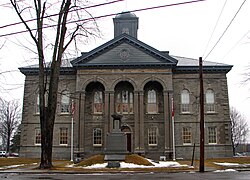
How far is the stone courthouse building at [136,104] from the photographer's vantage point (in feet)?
129

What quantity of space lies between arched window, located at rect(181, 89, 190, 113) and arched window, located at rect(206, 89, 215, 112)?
7.59 feet

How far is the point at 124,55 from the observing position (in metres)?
40.2

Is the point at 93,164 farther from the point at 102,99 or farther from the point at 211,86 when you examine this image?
the point at 211,86

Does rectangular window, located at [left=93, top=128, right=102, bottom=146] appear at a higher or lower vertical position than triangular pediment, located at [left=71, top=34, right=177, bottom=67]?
lower

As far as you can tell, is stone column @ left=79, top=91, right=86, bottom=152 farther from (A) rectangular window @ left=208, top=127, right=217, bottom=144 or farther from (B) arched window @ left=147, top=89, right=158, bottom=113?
(A) rectangular window @ left=208, top=127, right=217, bottom=144

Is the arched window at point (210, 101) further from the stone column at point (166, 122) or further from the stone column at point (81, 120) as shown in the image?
the stone column at point (81, 120)

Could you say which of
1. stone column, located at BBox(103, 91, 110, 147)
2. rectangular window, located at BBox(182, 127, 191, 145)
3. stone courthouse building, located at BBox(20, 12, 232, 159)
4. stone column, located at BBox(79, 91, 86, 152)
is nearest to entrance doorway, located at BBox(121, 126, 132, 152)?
stone courthouse building, located at BBox(20, 12, 232, 159)

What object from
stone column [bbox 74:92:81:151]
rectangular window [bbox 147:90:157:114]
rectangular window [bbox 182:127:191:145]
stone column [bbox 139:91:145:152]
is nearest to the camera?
stone column [bbox 139:91:145:152]

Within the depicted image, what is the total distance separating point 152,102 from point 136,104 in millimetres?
2465

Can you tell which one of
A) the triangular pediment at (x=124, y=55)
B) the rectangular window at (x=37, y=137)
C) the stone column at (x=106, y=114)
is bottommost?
the rectangular window at (x=37, y=137)

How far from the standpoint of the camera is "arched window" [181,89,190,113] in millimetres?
40769

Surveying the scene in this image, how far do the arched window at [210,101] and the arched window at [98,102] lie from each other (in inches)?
500

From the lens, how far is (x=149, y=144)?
39.7m

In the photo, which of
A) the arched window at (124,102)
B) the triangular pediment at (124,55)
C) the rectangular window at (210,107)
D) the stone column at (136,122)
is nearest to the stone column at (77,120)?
the triangular pediment at (124,55)
